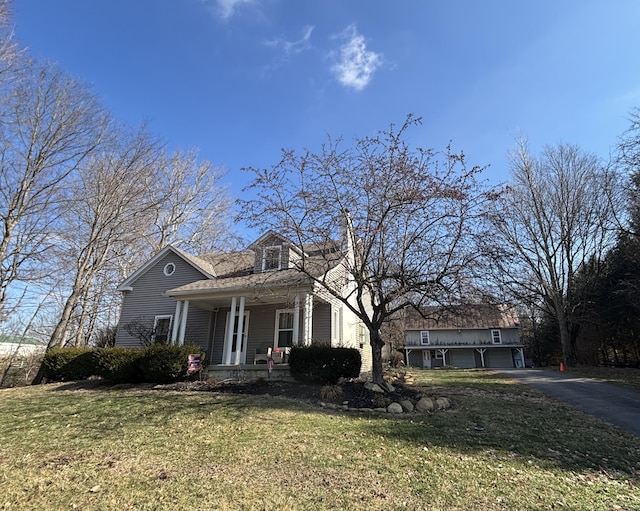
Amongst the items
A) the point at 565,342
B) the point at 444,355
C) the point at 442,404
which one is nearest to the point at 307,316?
the point at 442,404

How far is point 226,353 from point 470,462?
→ 11.0m

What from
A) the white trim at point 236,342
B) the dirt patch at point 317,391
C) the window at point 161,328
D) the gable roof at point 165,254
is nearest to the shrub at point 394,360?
the white trim at point 236,342

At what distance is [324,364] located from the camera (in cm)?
1078

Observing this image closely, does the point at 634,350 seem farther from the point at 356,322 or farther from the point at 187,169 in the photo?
the point at 187,169

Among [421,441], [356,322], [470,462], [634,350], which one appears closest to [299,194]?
[421,441]

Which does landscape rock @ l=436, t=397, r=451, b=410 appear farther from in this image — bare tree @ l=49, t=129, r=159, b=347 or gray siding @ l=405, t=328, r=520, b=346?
gray siding @ l=405, t=328, r=520, b=346

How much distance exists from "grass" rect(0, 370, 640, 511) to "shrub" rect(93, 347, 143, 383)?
4015 mm

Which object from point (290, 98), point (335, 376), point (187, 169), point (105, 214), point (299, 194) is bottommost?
point (335, 376)

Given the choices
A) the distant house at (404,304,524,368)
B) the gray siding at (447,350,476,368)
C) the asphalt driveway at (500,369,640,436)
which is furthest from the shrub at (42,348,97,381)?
the gray siding at (447,350,476,368)

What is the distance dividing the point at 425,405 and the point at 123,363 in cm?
1016

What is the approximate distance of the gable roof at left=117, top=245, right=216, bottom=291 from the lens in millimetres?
17062

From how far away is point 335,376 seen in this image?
10719 millimetres

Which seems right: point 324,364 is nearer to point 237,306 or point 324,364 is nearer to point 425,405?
point 425,405

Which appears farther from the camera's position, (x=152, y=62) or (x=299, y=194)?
(x=152, y=62)
